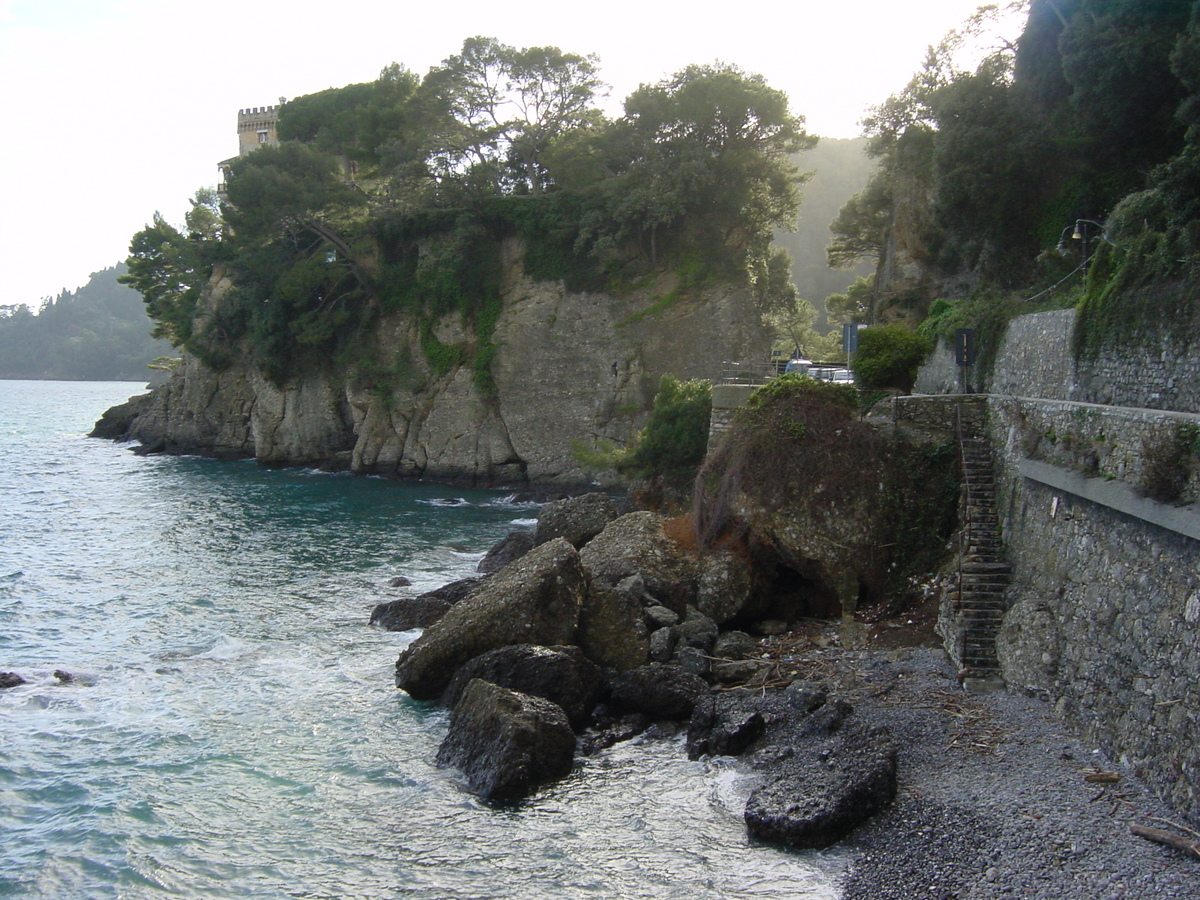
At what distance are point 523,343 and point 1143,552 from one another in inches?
1419

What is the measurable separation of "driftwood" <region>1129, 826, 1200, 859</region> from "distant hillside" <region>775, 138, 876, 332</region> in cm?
9436

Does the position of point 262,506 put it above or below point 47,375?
below

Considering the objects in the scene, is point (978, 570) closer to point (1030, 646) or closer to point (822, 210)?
point (1030, 646)

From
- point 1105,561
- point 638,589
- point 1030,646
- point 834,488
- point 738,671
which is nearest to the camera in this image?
point 1105,561

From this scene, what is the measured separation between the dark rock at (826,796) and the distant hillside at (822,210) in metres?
92.5

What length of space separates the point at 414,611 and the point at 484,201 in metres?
29.4

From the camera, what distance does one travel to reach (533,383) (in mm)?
44188

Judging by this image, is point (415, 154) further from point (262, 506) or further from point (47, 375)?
point (47, 375)

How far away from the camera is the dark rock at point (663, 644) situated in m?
16.4

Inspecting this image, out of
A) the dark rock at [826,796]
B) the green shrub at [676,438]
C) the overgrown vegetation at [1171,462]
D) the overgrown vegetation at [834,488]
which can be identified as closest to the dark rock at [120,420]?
the green shrub at [676,438]

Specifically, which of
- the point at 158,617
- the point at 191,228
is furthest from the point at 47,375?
the point at 158,617

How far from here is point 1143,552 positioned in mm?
10719

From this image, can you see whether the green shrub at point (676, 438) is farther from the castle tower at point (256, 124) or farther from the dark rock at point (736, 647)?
the castle tower at point (256, 124)

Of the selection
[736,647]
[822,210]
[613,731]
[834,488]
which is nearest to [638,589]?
[736,647]
